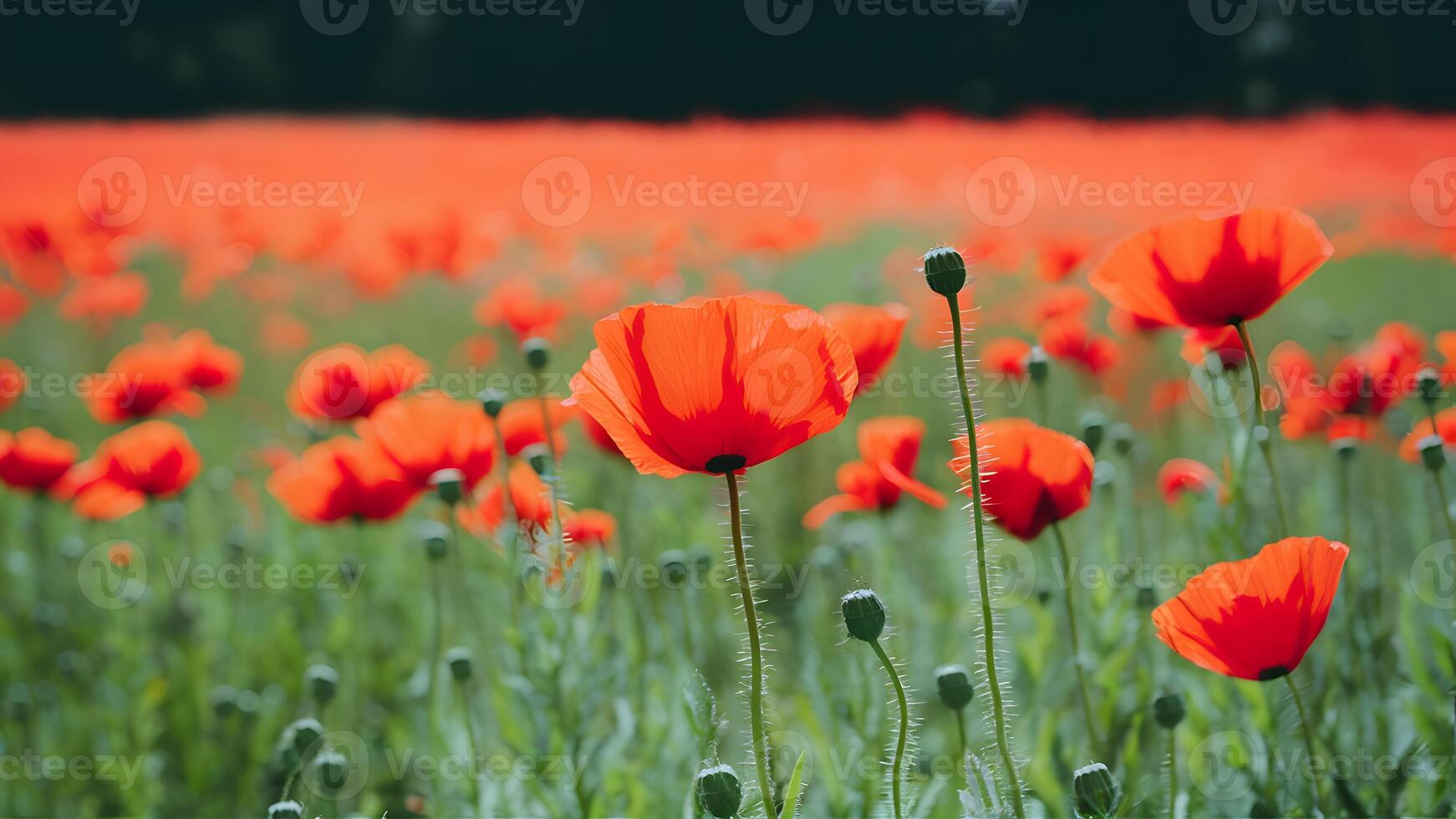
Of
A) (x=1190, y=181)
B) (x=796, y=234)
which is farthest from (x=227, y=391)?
(x=1190, y=181)

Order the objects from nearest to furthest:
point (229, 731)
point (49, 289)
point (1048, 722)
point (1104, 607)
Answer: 1. point (1048, 722)
2. point (1104, 607)
3. point (229, 731)
4. point (49, 289)

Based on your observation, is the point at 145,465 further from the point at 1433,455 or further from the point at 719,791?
the point at 1433,455

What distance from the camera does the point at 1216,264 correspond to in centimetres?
113

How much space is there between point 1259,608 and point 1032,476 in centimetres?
34

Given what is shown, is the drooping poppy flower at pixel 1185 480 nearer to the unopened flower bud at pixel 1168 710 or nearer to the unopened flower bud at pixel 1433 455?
the unopened flower bud at pixel 1433 455

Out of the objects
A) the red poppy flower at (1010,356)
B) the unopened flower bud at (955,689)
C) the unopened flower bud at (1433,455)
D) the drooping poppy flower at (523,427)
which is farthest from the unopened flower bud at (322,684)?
the unopened flower bud at (1433,455)

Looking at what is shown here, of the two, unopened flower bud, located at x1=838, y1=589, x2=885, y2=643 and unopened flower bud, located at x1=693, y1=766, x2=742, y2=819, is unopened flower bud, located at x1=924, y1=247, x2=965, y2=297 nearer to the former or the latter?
unopened flower bud, located at x1=838, y1=589, x2=885, y2=643

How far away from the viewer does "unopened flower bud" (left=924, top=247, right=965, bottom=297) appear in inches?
35.0

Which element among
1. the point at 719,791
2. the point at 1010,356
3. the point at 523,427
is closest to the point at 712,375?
the point at 719,791

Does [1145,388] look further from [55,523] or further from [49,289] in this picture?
[49,289]

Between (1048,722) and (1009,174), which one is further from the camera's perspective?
(1009,174)

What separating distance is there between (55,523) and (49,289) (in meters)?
1.62

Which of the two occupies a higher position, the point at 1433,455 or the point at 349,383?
the point at 349,383

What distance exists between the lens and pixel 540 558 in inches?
51.3
